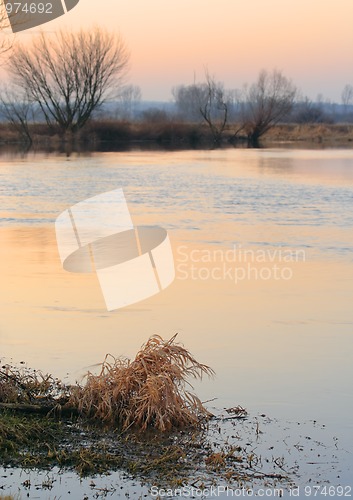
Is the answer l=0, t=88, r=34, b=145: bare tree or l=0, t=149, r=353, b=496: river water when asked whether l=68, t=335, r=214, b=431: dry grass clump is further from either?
l=0, t=88, r=34, b=145: bare tree

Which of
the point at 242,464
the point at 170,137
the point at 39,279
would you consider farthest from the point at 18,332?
the point at 170,137

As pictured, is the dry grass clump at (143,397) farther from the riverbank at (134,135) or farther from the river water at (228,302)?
the riverbank at (134,135)

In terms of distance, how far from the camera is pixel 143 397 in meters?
5.68

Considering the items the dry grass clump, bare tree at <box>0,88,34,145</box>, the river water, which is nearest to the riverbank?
bare tree at <box>0,88,34,145</box>

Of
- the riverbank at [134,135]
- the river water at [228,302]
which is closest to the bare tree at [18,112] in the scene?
the riverbank at [134,135]

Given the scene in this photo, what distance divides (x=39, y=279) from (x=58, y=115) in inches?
2059

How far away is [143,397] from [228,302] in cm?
373

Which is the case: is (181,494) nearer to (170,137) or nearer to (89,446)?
(89,446)

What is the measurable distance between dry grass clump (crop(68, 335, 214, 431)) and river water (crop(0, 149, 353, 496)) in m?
0.49

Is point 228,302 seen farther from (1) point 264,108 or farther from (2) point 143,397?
(1) point 264,108

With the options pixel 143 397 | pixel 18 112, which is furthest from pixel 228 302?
pixel 18 112

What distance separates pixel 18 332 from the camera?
26.2 feet

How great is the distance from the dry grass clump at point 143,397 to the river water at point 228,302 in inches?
19.1

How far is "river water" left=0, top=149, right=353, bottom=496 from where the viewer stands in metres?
6.67
